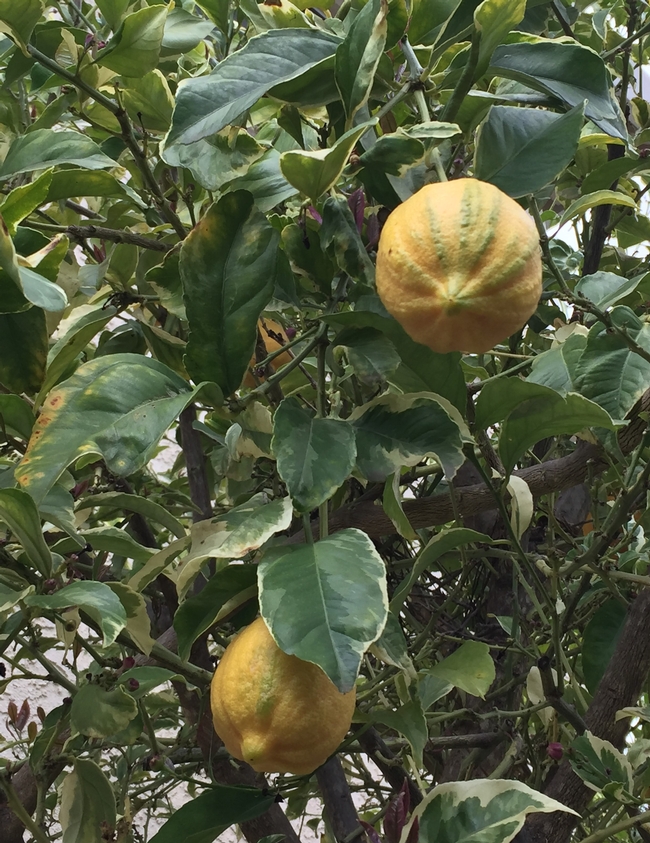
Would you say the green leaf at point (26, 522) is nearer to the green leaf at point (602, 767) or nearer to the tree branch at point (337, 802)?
the tree branch at point (337, 802)

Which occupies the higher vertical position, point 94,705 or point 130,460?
point 130,460

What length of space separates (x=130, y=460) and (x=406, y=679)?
24cm

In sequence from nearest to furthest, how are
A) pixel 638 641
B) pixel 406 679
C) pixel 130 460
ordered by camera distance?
pixel 130 460, pixel 406 679, pixel 638 641

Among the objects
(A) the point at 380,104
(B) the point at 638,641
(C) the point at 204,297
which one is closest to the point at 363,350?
(C) the point at 204,297

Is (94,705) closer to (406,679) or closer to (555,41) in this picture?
(406,679)

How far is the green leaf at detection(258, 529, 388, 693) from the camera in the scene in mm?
306

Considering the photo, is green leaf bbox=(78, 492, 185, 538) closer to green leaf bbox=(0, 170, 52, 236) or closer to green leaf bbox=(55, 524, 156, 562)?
green leaf bbox=(55, 524, 156, 562)

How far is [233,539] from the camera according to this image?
0.38m

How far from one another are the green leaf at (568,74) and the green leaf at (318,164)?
0.14 m

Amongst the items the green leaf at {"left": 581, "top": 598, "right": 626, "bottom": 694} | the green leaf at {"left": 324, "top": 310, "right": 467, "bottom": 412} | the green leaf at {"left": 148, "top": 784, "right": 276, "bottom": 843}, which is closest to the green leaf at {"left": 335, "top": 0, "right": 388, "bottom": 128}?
the green leaf at {"left": 324, "top": 310, "right": 467, "bottom": 412}

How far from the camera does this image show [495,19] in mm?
368

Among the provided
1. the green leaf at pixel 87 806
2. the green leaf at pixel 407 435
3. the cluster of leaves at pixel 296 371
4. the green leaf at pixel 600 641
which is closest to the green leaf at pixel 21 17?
the cluster of leaves at pixel 296 371

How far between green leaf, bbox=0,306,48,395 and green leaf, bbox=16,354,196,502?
0.28 feet

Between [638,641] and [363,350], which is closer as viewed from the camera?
[363,350]
